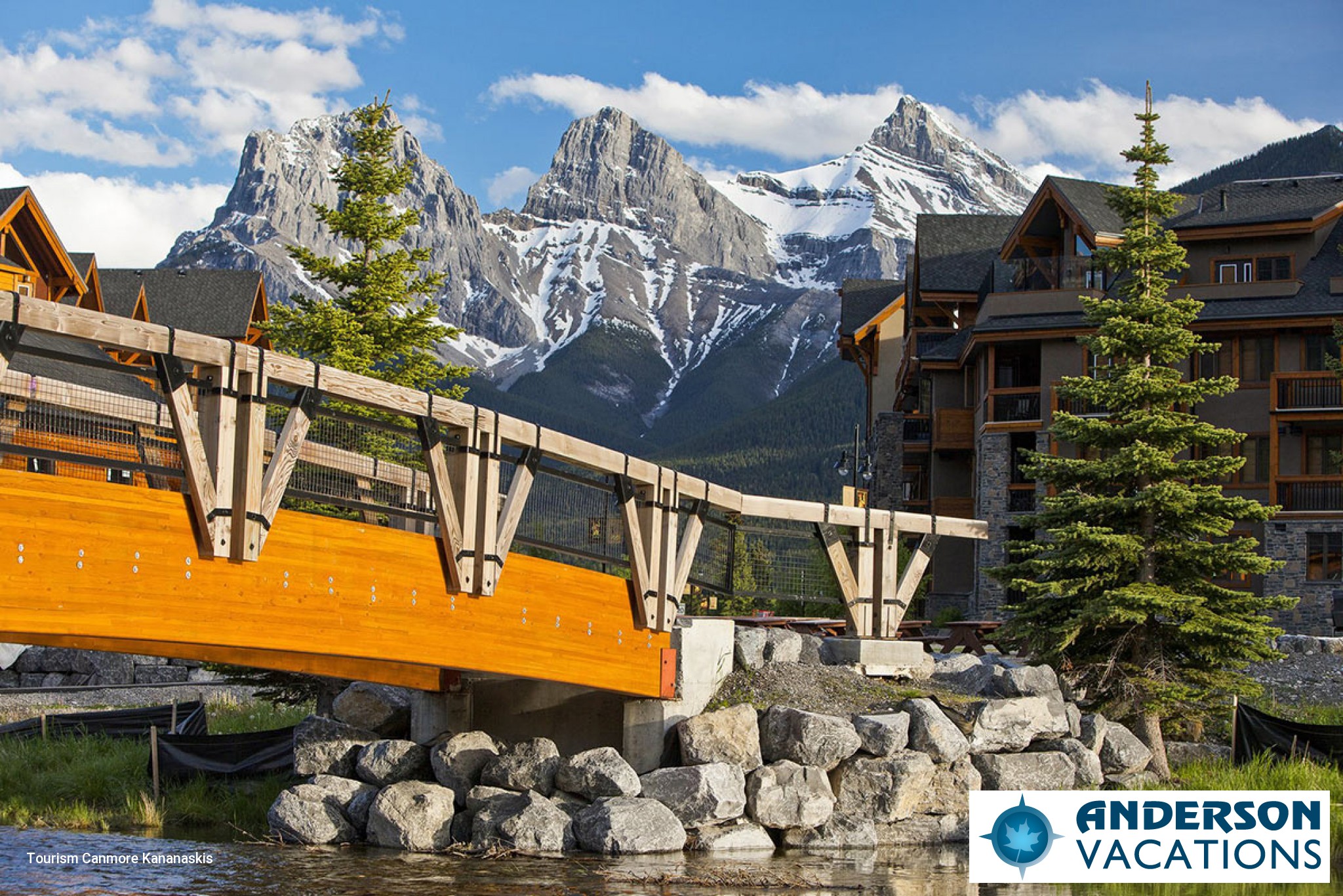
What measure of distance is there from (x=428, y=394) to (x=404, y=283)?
13.5m

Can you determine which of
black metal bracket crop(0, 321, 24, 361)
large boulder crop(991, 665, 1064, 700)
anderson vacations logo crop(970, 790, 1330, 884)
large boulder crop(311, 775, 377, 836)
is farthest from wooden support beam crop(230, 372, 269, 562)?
large boulder crop(991, 665, 1064, 700)

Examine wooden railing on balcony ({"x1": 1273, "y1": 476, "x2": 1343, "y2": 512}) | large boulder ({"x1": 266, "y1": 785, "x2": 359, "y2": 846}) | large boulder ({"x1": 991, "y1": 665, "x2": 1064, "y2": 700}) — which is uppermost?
wooden railing on balcony ({"x1": 1273, "y1": 476, "x2": 1343, "y2": 512})

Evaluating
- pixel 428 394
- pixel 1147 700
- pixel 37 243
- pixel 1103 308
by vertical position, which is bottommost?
pixel 1147 700

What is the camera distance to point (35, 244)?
3997 centimetres

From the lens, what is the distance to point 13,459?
1273 cm

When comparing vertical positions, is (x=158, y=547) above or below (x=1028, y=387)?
below

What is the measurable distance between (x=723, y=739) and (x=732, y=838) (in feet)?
4.45

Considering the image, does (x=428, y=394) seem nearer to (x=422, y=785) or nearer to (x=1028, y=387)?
(x=422, y=785)

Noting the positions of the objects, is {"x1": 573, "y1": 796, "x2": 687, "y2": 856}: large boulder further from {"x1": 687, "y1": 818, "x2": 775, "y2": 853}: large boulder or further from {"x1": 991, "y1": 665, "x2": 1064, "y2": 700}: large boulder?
{"x1": 991, "y1": 665, "x2": 1064, "y2": 700}: large boulder

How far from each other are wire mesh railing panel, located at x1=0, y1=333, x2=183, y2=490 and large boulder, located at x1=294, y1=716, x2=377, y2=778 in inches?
226

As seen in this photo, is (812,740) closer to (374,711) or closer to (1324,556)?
(374,711)

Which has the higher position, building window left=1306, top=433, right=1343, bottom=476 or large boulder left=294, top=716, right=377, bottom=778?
building window left=1306, top=433, right=1343, bottom=476

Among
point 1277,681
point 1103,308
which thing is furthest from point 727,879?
point 1277,681

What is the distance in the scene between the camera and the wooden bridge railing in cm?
1279
